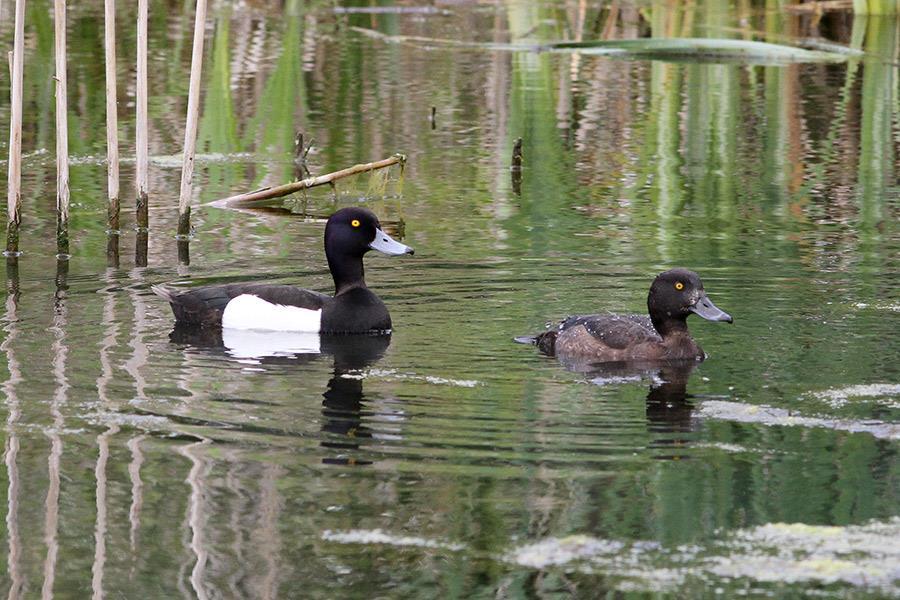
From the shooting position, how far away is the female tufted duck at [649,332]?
9430 millimetres

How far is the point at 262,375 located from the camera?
29.5 feet

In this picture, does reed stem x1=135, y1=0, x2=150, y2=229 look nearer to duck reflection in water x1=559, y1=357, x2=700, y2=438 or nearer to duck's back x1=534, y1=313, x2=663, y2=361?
duck's back x1=534, y1=313, x2=663, y2=361

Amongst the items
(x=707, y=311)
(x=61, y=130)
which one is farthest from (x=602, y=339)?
(x=61, y=130)

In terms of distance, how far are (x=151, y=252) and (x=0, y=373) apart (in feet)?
11.7

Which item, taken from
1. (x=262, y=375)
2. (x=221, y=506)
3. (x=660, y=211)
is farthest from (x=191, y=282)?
(x=221, y=506)

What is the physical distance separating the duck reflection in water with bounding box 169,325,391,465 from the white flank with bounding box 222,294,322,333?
45mm

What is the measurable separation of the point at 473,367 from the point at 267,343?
1.65 m

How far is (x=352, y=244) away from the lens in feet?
35.9

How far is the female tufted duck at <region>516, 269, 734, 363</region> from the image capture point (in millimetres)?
9430

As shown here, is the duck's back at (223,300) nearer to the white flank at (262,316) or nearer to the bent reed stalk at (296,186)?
the white flank at (262,316)

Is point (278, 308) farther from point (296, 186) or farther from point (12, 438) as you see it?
point (296, 186)

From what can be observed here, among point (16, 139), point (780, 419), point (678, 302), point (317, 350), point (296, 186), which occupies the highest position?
point (16, 139)

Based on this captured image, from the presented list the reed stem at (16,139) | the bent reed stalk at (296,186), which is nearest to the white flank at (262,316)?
the reed stem at (16,139)

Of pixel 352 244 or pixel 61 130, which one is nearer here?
pixel 352 244
